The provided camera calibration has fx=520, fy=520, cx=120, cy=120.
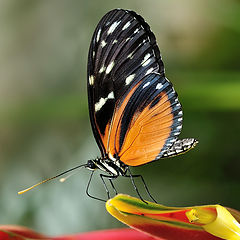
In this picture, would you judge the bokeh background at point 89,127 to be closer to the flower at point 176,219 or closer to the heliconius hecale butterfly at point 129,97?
the heliconius hecale butterfly at point 129,97

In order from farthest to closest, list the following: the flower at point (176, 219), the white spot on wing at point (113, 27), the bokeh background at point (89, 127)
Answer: the bokeh background at point (89, 127) → the white spot on wing at point (113, 27) → the flower at point (176, 219)

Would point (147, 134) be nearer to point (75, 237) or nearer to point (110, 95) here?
point (110, 95)

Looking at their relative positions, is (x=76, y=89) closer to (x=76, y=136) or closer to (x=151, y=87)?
(x=76, y=136)

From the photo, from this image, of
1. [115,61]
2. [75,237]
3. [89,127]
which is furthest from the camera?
[89,127]

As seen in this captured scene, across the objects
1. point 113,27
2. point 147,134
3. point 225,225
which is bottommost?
point 225,225

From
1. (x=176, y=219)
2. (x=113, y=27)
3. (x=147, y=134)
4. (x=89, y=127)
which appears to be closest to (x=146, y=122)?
(x=147, y=134)

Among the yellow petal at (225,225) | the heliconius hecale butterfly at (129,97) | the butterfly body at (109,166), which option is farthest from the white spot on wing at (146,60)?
the yellow petal at (225,225)

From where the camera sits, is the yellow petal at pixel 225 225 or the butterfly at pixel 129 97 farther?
the butterfly at pixel 129 97
